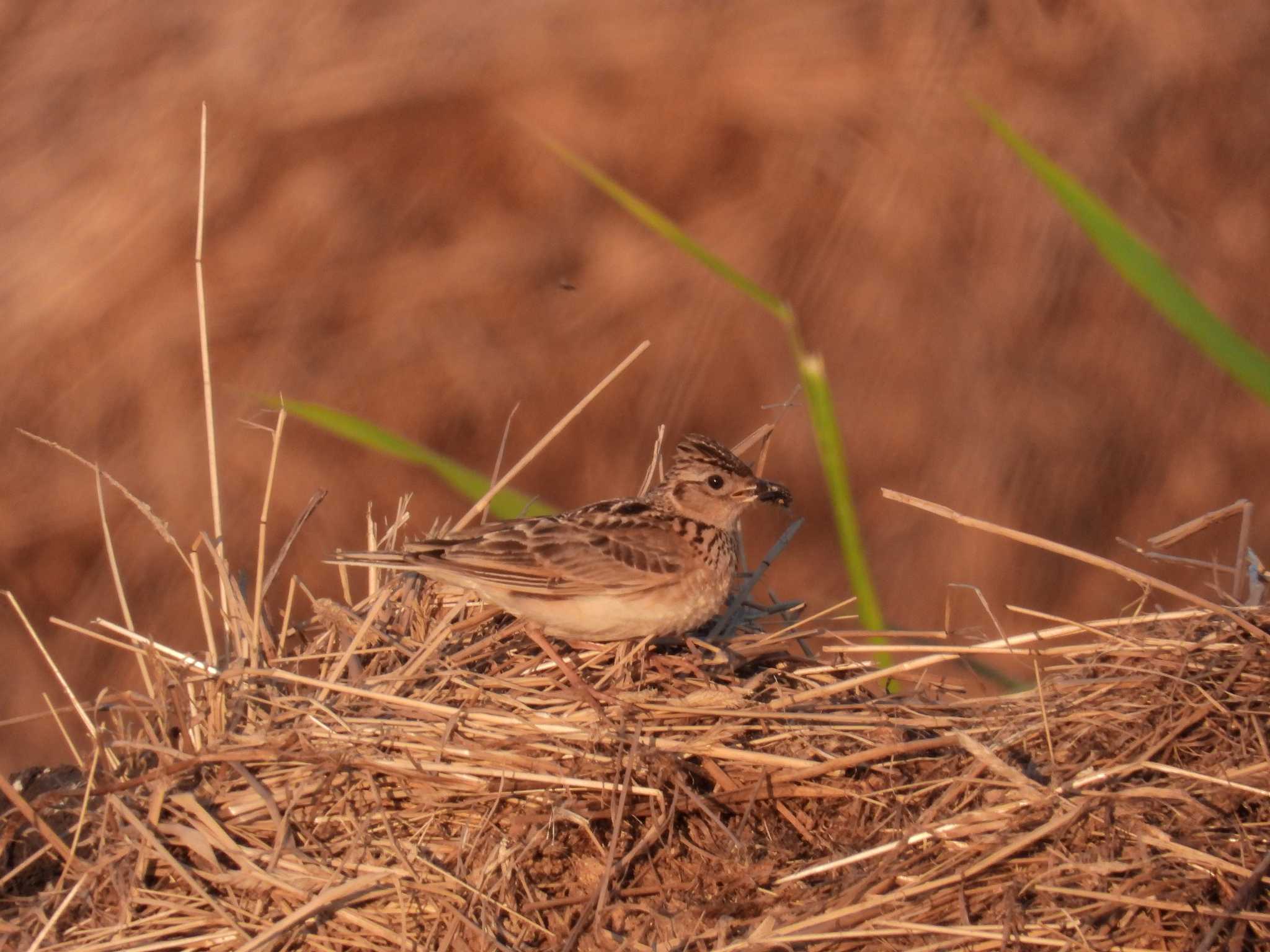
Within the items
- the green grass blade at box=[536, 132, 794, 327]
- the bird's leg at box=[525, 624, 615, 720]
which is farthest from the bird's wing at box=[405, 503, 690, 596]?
the green grass blade at box=[536, 132, 794, 327]

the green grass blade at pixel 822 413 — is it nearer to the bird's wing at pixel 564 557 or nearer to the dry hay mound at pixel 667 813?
the dry hay mound at pixel 667 813

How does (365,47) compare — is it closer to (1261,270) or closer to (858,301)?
(858,301)

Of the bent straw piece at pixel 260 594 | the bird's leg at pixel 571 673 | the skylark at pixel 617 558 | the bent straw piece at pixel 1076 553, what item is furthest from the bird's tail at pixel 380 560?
the bent straw piece at pixel 1076 553

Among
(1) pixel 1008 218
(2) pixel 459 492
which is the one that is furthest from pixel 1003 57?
(2) pixel 459 492

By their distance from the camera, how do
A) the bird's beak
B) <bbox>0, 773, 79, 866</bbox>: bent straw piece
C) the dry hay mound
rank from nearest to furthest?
the dry hay mound < <bbox>0, 773, 79, 866</bbox>: bent straw piece < the bird's beak

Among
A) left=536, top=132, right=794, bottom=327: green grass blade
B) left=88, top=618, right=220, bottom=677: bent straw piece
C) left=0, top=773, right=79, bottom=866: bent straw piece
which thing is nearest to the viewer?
left=0, top=773, right=79, bottom=866: bent straw piece

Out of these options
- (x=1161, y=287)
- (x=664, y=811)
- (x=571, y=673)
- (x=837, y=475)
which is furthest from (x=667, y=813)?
(x=1161, y=287)

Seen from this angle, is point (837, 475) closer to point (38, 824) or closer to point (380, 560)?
point (380, 560)

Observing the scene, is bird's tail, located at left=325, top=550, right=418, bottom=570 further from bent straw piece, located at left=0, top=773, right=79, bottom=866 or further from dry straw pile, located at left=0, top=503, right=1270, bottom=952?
bent straw piece, located at left=0, top=773, right=79, bottom=866
